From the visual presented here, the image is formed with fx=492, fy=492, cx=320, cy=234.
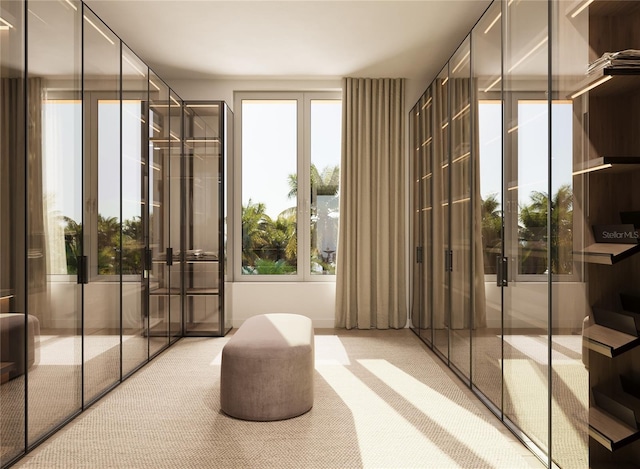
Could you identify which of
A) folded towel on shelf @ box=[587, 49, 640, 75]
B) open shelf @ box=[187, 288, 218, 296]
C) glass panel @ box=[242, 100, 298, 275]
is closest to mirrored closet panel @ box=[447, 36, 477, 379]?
folded towel on shelf @ box=[587, 49, 640, 75]

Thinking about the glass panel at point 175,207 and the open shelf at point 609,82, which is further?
the glass panel at point 175,207

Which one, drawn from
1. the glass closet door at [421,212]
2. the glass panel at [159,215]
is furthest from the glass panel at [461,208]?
the glass panel at [159,215]

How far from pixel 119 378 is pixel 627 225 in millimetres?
3368

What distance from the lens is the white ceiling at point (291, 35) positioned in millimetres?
4078

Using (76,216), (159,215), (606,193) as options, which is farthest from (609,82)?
(159,215)

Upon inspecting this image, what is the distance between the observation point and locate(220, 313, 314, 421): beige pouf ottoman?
2912 mm

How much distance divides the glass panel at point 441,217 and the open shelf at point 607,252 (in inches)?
77.0

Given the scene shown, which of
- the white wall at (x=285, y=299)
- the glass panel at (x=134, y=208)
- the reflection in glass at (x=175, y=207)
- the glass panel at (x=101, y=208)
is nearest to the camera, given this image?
the glass panel at (x=101, y=208)

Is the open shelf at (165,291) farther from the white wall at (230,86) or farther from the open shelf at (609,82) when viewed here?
the open shelf at (609,82)

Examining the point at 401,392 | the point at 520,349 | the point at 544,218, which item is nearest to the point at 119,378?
the point at 401,392

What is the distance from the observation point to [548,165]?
7.61 feet

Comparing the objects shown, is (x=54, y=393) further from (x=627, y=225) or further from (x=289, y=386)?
(x=627, y=225)

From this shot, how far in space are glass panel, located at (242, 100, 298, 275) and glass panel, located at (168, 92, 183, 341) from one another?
1110 mm

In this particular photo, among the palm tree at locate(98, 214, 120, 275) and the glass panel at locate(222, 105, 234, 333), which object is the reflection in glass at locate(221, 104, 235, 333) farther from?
the palm tree at locate(98, 214, 120, 275)
